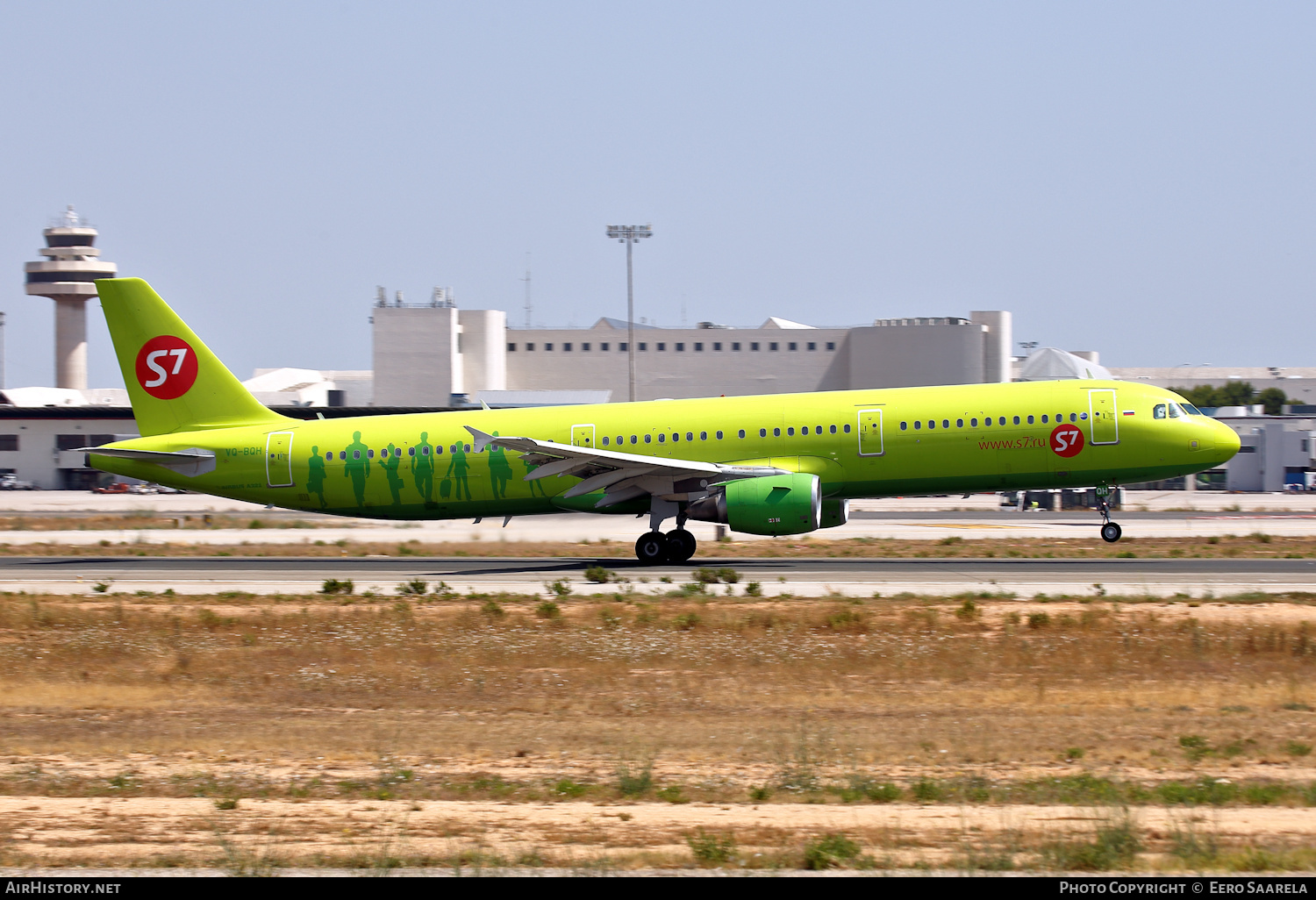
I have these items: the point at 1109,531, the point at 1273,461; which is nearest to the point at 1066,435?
the point at 1109,531

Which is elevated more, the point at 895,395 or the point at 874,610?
the point at 895,395

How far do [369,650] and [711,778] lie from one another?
30.3 ft

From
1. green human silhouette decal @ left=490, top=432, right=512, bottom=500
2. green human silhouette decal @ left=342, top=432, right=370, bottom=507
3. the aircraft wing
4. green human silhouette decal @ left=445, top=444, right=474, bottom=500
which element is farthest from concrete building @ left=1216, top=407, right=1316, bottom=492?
green human silhouette decal @ left=342, top=432, right=370, bottom=507

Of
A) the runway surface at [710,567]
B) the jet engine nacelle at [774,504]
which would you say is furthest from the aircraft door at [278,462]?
the jet engine nacelle at [774,504]

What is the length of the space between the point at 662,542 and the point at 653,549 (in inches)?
12.4

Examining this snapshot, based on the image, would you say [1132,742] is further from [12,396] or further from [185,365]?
[12,396]

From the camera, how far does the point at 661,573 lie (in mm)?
28906

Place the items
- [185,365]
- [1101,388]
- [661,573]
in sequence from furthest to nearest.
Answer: [185,365]
[1101,388]
[661,573]

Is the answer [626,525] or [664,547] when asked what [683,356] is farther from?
[664,547]

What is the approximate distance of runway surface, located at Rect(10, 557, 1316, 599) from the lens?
25453 mm

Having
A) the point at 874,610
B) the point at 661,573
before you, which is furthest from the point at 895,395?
the point at 874,610

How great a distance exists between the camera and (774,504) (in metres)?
28.6

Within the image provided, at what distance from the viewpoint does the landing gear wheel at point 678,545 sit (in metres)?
31.4

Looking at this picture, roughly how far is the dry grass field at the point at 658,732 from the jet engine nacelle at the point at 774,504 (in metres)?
4.94
